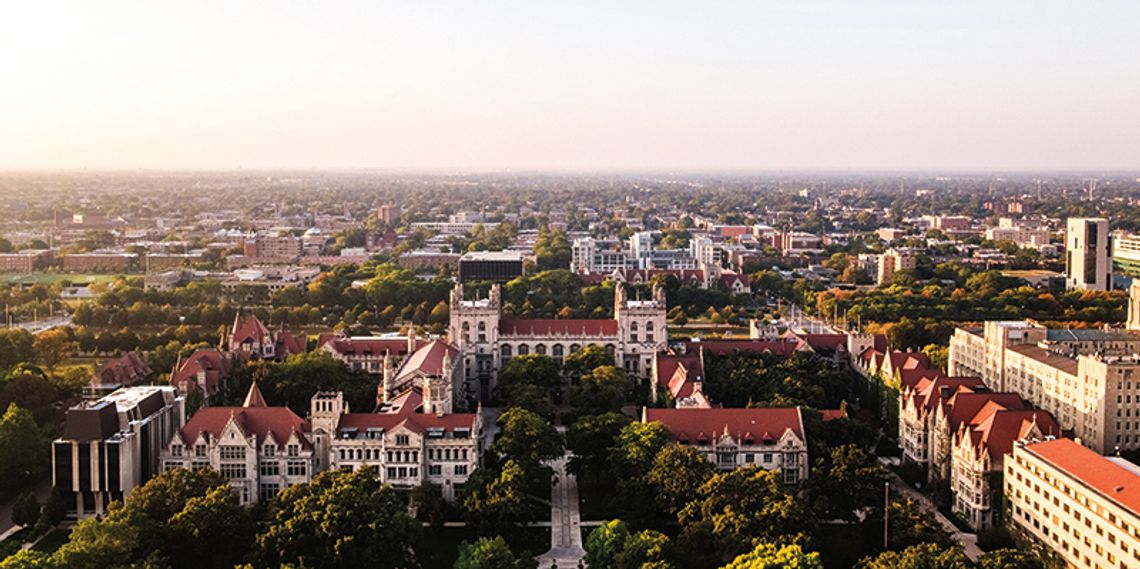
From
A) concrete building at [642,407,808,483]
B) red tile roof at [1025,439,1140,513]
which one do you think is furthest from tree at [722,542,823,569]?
concrete building at [642,407,808,483]

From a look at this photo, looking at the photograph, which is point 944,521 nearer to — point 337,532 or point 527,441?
point 527,441

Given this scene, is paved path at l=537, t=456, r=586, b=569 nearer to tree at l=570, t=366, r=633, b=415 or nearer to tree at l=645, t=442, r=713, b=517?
tree at l=645, t=442, r=713, b=517

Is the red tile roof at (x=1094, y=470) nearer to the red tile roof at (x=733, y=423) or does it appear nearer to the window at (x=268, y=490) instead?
the red tile roof at (x=733, y=423)

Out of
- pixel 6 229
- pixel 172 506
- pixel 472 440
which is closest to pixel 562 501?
pixel 472 440

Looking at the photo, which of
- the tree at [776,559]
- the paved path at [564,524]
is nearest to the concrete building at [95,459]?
the paved path at [564,524]

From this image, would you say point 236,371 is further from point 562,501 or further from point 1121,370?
point 1121,370
